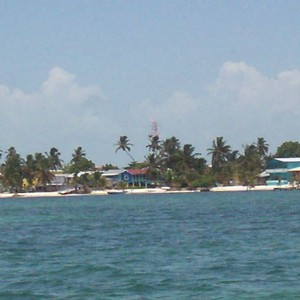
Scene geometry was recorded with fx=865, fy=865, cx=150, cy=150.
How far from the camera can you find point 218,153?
17100 centimetres

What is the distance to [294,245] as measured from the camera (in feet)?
128

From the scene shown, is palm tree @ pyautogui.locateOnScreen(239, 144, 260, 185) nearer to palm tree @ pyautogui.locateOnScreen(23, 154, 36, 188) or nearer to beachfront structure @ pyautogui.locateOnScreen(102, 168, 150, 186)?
beachfront structure @ pyautogui.locateOnScreen(102, 168, 150, 186)

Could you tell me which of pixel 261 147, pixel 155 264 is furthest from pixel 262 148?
pixel 155 264

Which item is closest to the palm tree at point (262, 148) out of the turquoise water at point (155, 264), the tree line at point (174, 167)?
the tree line at point (174, 167)

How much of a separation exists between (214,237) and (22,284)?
19171mm

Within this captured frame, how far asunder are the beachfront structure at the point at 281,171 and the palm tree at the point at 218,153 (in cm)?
1266

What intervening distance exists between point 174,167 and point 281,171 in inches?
965

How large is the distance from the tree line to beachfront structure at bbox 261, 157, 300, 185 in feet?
7.04

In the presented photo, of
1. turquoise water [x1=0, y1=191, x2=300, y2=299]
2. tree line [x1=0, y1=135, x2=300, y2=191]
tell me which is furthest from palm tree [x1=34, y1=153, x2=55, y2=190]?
turquoise water [x1=0, y1=191, x2=300, y2=299]

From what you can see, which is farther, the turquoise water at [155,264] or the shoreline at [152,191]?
the shoreline at [152,191]

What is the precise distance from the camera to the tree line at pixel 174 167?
17112 cm

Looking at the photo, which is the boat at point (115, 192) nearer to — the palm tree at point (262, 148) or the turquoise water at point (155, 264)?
the palm tree at point (262, 148)

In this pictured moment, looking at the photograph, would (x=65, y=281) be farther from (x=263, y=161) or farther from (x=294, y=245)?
(x=263, y=161)

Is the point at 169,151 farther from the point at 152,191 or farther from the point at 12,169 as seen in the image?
the point at 12,169
